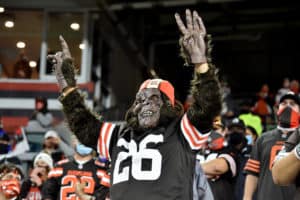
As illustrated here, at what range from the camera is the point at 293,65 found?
89.5 feet

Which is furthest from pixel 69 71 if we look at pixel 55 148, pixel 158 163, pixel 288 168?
pixel 55 148

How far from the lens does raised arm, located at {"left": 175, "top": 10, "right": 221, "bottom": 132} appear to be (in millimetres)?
4156

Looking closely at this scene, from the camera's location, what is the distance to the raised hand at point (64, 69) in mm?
4828

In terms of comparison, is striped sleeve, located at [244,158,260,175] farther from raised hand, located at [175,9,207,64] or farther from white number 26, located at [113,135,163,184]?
raised hand, located at [175,9,207,64]

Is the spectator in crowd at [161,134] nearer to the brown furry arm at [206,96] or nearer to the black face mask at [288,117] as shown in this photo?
the brown furry arm at [206,96]

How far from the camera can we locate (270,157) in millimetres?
6309

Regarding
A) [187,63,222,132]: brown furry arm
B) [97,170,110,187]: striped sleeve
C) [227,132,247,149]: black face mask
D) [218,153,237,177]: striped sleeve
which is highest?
[187,63,222,132]: brown furry arm

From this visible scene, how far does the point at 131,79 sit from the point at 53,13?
5670 millimetres

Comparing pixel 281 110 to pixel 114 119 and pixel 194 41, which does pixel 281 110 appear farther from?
pixel 114 119

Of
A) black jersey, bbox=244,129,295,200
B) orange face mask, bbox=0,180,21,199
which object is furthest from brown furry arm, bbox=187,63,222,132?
orange face mask, bbox=0,180,21,199

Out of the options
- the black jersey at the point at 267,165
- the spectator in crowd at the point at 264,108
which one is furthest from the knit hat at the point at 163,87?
the spectator in crowd at the point at 264,108

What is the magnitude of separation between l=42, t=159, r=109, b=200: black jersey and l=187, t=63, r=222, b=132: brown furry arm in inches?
133

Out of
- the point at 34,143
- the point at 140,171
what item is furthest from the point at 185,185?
the point at 34,143

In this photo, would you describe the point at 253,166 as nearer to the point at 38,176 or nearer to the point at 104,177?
the point at 104,177
